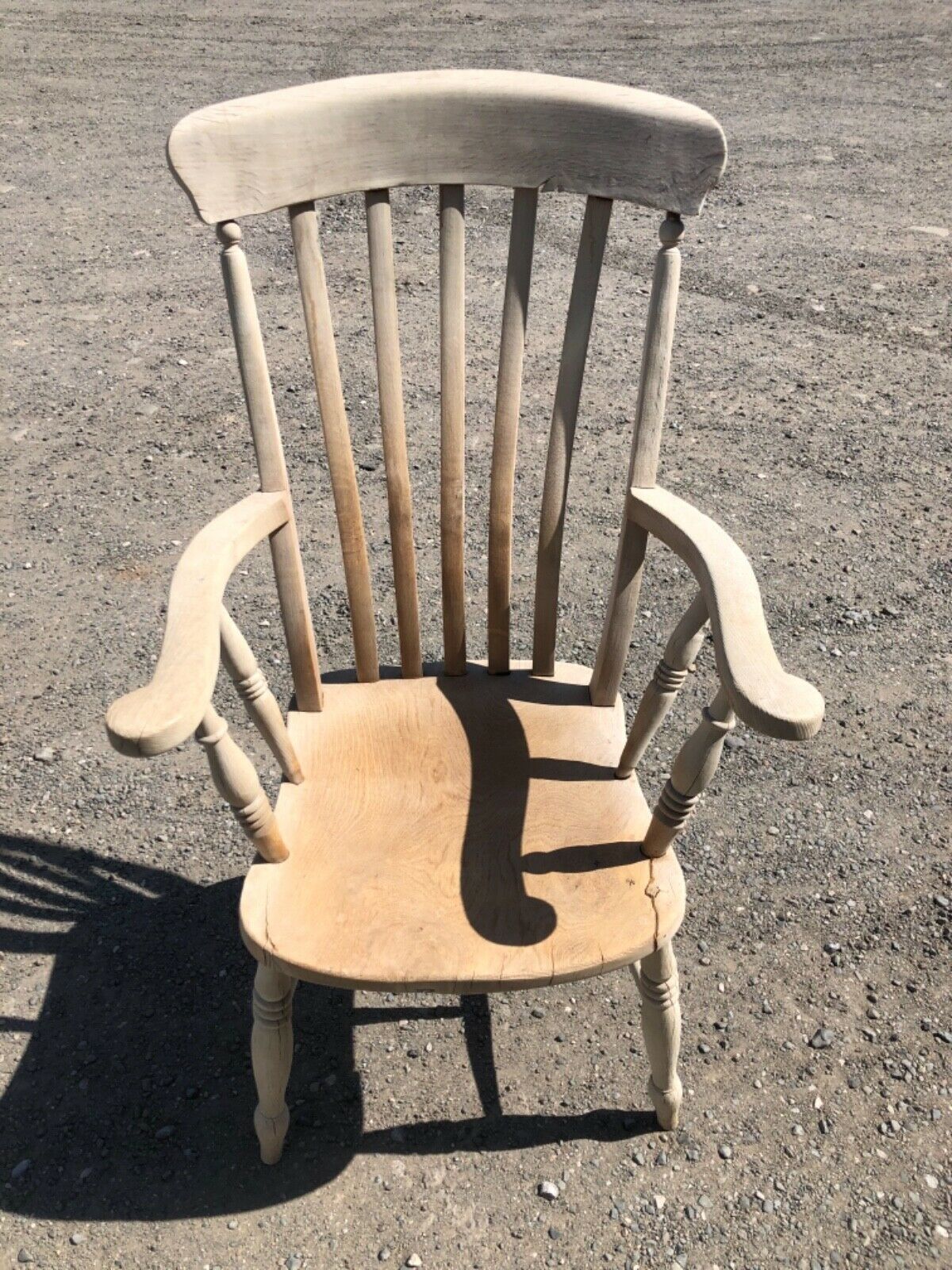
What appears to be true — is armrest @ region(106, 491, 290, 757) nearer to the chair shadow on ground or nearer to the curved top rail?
the curved top rail

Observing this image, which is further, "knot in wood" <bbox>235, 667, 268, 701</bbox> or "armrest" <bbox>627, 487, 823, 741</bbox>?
"knot in wood" <bbox>235, 667, 268, 701</bbox>

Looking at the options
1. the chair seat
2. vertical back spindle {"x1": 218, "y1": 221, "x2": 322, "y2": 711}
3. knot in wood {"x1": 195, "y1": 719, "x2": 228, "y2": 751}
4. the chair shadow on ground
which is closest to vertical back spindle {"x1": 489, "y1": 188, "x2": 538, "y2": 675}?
the chair seat

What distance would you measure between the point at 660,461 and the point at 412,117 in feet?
6.27

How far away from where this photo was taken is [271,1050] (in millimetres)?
1522

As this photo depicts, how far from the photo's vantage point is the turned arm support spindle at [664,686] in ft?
4.70

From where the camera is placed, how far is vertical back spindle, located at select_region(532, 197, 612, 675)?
55.2 inches

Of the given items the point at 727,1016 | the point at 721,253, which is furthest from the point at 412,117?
the point at 721,253

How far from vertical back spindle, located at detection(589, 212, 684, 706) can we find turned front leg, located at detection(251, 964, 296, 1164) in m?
0.63

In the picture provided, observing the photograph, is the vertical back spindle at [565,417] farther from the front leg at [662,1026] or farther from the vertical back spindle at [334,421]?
the front leg at [662,1026]

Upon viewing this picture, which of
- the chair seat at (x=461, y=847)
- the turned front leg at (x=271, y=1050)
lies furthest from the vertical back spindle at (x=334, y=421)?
the turned front leg at (x=271, y=1050)

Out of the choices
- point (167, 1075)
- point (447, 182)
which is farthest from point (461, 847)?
point (447, 182)

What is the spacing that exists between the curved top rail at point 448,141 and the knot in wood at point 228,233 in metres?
0.01

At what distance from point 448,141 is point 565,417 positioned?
0.39 metres

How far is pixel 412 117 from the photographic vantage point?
137cm
